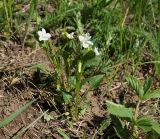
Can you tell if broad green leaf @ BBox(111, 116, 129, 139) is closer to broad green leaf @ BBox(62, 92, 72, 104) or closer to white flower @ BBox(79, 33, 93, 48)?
broad green leaf @ BBox(62, 92, 72, 104)

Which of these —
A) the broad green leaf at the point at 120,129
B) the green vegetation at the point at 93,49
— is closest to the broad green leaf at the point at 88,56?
the green vegetation at the point at 93,49

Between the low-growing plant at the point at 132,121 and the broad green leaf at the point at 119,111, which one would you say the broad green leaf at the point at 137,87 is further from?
the broad green leaf at the point at 119,111

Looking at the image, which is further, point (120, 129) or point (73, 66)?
point (73, 66)

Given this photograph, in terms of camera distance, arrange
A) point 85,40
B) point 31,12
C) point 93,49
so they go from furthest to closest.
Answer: point 31,12, point 93,49, point 85,40

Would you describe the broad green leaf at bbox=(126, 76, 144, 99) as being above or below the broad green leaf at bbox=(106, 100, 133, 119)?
above

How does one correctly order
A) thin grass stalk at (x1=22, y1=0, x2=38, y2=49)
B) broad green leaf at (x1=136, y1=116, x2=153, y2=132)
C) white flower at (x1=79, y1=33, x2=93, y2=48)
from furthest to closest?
thin grass stalk at (x1=22, y1=0, x2=38, y2=49), white flower at (x1=79, y1=33, x2=93, y2=48), broad green leaf at (x1=136, y1=116, x2=153, y2=132)

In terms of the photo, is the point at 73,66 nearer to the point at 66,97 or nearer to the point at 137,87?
the point at 66,97

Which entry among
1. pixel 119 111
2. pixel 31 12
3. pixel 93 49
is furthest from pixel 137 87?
pixel 31 12

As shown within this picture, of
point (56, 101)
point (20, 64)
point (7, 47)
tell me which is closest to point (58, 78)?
point (56, 101)

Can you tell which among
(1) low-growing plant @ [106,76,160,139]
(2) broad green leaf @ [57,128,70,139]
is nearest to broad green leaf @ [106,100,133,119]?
(1) low-growing plant @ [106,76,160,139]
